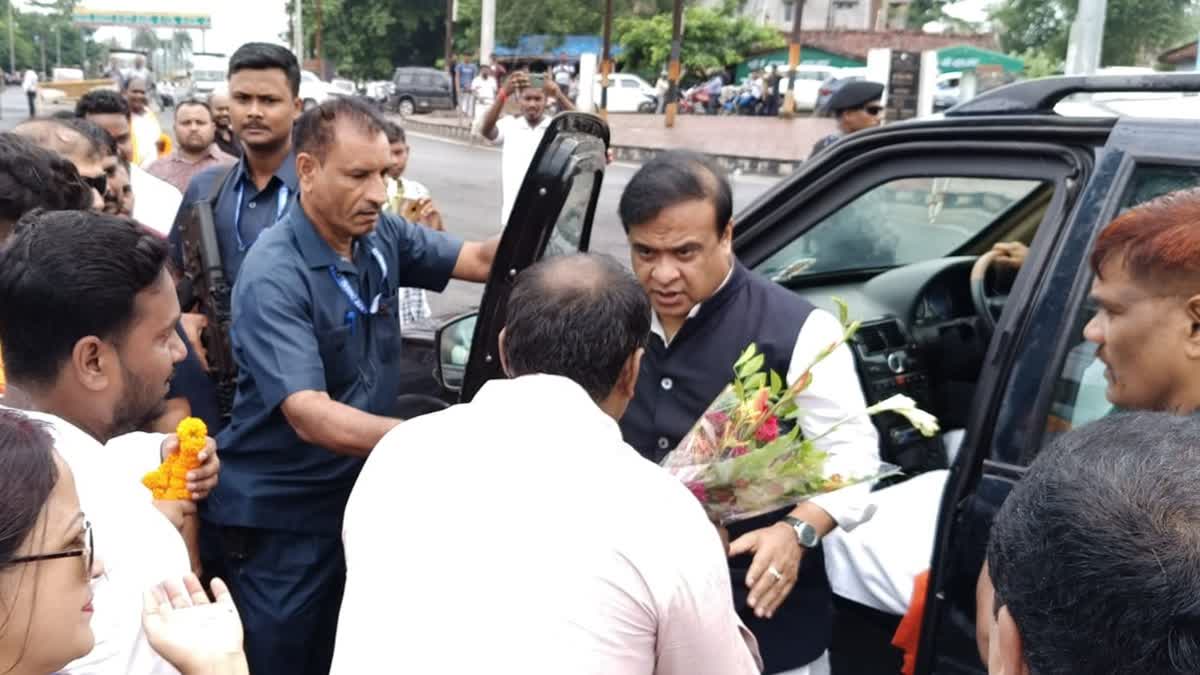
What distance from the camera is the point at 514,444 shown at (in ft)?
5.06

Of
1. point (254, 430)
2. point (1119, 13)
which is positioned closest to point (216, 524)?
point (254, 430)

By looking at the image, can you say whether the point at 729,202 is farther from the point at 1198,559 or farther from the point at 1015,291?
the point at 1198,559

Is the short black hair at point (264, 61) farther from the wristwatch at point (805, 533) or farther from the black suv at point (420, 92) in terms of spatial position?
the black suv at point (420, 92)

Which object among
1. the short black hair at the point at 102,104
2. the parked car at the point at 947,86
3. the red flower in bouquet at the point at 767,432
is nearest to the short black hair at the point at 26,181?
the red flower in bouquet at the point at 767,432

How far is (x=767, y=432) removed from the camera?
87.7 inches

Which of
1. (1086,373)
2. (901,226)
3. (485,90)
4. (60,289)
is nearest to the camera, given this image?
(60,289)

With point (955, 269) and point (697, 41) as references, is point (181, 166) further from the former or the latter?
point (697, 41)

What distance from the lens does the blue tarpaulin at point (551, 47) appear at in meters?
47.4

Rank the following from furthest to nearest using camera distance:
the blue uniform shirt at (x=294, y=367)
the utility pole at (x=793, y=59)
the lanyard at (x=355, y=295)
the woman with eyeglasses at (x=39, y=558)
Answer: the utility pole at (x=793, y=59) < the lanyard at (x=355, y=295) < the blue uniform shirt at (x=294, y=367) < the woman with eyeglasses at (x=39, y=558)

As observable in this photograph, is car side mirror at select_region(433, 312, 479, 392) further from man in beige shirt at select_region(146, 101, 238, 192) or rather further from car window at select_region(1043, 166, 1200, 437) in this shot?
man in beige shirt at select_region(146, 101, 238, 192)

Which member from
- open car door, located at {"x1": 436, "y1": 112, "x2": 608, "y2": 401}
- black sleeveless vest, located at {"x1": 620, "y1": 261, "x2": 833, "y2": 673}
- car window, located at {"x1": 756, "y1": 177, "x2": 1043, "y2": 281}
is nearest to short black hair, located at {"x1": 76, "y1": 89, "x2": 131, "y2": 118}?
car window, located at {"x1": 756, "y1": 177, "x2": 1043, "y2": 281}

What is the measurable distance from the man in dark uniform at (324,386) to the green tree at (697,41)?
1587 inches

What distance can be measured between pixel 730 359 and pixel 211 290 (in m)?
1.79

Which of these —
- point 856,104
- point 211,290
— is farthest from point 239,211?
point 856,104
